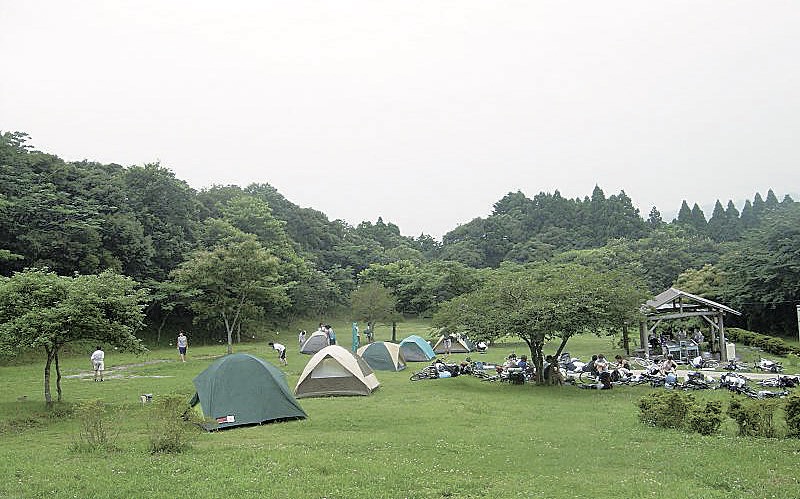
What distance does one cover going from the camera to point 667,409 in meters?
12.4

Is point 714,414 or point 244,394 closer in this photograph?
point 714,414

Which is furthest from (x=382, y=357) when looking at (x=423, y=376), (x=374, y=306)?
(x=374, y=306)

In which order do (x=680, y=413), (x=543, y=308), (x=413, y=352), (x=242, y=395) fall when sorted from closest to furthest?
(x=680, y=413), (x=242, y=395), (x=543, y=308), (x=413, y=352)

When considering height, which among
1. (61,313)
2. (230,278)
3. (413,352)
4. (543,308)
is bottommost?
(413,352)

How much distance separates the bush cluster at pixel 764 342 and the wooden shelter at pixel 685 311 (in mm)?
2664

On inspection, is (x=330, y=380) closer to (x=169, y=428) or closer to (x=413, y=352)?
(x=169, y=428)

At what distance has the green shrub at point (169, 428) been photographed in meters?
10.3

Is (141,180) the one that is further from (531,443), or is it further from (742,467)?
(742,467)

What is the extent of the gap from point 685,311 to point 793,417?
17108mm

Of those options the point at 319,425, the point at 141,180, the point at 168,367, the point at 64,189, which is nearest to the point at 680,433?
the point at 319,425

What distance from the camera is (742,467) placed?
29.0 ft

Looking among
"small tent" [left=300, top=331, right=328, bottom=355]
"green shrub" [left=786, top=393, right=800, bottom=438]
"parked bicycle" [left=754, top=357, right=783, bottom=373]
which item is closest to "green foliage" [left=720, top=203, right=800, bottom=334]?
"parked bicycle" [left=754, top=357, right=783, bottom=373]

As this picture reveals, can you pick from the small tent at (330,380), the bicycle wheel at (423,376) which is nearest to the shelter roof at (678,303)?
the bicycle wheel at (423,376)

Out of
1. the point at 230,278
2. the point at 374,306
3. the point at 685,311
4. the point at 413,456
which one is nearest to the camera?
the point at 413,456
